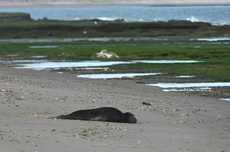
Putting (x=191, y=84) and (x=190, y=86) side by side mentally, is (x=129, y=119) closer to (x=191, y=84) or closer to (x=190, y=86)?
(x=190, y=86)

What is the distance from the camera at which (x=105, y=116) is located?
1115cm

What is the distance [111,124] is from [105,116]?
42cm

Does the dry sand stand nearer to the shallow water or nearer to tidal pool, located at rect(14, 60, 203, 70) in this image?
the shallow water

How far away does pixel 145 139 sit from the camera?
927 cm

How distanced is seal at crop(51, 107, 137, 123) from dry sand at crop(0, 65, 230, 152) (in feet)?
0.92

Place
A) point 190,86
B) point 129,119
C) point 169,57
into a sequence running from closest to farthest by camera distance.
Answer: point 129,119 < point 190,86 < point 169,57

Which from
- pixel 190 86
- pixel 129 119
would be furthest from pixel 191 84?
pixel 129 119

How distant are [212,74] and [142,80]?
3209 millimetres

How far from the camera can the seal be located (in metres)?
11.1

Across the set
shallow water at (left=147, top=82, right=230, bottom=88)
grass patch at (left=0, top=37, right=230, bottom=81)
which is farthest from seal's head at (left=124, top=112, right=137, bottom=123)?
grass patch at (left=0, top=37, right=230, bottom=81)

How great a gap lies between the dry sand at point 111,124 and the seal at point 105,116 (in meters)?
0.28

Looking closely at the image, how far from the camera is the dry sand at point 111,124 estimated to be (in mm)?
8492

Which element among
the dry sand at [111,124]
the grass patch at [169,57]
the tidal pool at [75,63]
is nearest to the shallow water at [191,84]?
the grass patch at [169,57]

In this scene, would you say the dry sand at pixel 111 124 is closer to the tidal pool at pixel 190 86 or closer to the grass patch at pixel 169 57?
the tidal pool at pixel 190 86
